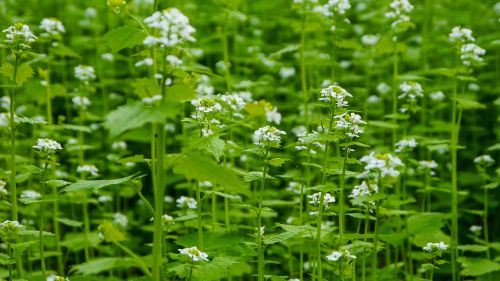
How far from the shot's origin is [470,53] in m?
4.73

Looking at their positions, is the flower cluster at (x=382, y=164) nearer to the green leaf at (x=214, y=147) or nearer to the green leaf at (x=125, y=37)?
the green leaf at (x=214, y=147)

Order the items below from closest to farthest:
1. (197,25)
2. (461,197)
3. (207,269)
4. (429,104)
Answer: (207,269) < (461,197) < (429,104) < (197,25)

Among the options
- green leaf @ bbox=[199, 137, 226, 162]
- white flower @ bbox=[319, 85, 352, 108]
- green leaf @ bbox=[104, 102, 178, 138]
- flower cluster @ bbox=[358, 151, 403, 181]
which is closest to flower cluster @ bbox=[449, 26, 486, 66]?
white flower @ bbox=[319, 85, 352, 108]

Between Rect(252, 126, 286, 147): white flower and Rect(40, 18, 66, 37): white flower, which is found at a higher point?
Rect(40, 18, 66, 37): white flower

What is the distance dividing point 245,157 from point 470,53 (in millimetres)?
1809

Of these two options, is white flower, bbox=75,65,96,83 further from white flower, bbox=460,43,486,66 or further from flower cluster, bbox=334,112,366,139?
white flower, bbox=460,43,486,66

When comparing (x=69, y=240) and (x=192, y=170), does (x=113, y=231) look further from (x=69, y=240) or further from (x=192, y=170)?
(x=69, y=240)

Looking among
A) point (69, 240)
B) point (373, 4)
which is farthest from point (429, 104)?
point (69, 240)

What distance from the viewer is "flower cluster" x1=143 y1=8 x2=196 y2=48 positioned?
2.47 m

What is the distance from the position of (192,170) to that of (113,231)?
0.41 metres

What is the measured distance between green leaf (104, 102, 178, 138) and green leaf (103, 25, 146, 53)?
1.52 feet

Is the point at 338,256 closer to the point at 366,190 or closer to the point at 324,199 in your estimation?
the point at 366,190

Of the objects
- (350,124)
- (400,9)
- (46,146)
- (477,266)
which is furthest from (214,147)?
(400,9)

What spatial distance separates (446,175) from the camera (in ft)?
21.2
